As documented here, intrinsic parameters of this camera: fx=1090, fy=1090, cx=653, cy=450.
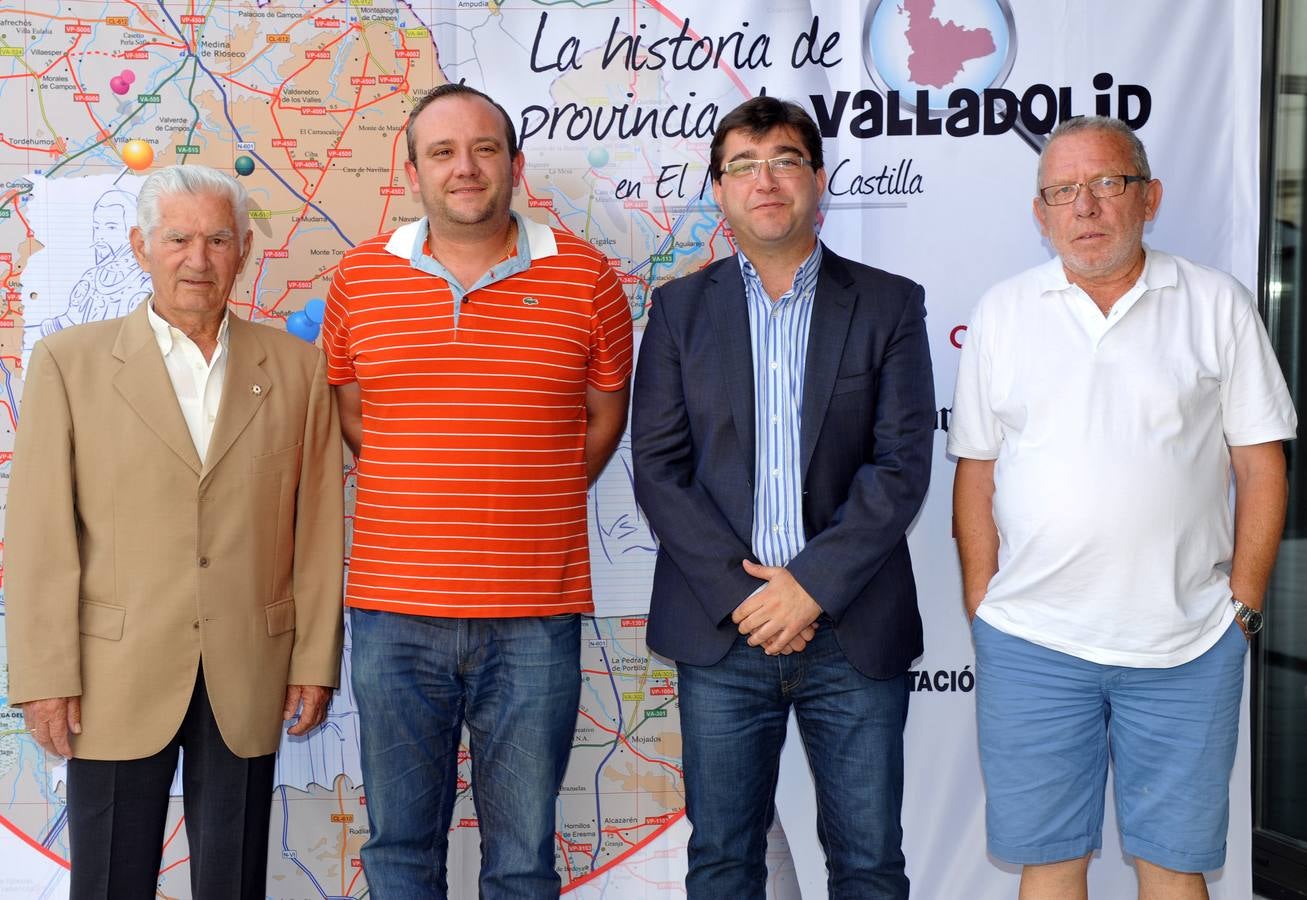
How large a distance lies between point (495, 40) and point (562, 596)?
1.61 meters

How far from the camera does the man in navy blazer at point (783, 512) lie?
237 cm

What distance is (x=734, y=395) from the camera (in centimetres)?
242

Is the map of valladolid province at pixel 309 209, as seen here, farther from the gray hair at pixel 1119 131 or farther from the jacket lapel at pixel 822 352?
the gray hair at pixel 1119 131

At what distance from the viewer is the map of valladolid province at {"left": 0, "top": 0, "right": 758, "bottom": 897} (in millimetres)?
3025

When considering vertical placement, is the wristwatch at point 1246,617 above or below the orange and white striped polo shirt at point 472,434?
below

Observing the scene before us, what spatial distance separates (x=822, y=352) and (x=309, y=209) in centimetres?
157

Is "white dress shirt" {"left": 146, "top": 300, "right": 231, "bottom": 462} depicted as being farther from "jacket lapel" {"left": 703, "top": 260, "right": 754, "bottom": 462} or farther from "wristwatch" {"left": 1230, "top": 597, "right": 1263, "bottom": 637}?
"wristwatch" {"left": 1230, "top": 597, "right": 1263, "bottom": 637}

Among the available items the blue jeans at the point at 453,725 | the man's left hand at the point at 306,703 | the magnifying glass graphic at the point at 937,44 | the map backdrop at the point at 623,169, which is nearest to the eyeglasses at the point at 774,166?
the map backdrop at the point at 623,169

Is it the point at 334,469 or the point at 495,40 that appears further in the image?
the point at 495,40

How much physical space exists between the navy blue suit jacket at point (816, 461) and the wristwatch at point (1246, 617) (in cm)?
67

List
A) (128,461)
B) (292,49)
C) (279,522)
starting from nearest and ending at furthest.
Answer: (128,461) < (279,522) < (292,49)

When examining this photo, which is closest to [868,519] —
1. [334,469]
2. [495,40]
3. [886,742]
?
[886,742]

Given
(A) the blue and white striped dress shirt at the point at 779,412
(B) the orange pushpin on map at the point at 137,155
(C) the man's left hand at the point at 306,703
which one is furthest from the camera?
(B) the orange pushpin on map at the point at 137,155

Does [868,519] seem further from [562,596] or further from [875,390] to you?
[562,596]
